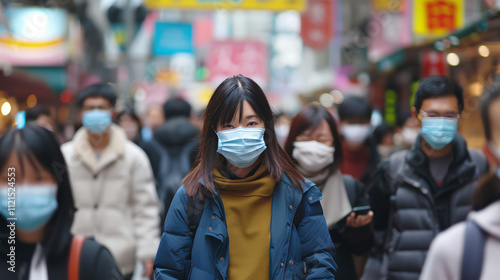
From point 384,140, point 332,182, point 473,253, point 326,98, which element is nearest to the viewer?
point 473,253

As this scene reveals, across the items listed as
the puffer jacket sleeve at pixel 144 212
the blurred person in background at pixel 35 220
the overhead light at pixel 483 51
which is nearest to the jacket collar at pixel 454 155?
the puffer jacket sleeve at pixel 144 212

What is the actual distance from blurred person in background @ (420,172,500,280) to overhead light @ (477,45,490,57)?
20.5 feet

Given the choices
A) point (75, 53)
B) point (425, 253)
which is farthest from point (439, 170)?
point (75, 53)

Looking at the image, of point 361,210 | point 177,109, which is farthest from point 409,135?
point 361,210

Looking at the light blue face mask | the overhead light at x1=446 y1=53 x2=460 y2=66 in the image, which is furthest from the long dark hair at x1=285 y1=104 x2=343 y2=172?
the overhead light at x1=446 y1=53 x2=460 y2=66

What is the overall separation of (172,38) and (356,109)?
41.8ft

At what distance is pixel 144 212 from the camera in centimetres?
514

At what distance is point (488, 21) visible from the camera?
281 inches

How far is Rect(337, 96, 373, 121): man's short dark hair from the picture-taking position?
5824mm

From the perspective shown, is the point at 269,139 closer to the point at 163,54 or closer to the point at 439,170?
the point at 439,170

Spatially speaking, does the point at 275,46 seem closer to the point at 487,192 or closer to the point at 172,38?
the point at 172,38

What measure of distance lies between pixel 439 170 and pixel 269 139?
1672 millimetres

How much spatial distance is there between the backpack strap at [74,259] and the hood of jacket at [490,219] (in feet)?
5.17

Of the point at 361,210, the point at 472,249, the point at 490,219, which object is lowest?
the point at 361,210
